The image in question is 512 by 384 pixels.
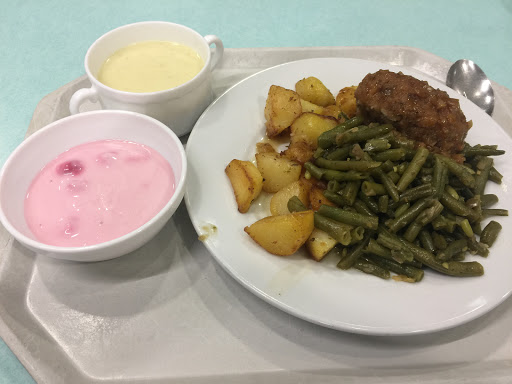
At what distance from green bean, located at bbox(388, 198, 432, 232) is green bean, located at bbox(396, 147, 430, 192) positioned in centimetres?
11

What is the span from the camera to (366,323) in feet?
5.08

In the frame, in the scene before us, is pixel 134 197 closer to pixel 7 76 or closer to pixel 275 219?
pixel 275 219

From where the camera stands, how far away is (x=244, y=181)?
1.96 m

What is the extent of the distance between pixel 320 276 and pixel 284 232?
253mm

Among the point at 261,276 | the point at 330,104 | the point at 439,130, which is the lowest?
the point at 261,276

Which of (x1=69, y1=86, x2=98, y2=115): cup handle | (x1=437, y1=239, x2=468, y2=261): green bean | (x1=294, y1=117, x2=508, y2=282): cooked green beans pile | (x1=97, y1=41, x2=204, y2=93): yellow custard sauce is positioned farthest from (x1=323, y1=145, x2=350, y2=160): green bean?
(x1=69, y1=86, x2=98, y2=115): cup handle

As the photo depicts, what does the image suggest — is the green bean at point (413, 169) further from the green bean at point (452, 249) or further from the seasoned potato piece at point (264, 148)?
the seasoned potato piece at point (264, 148)

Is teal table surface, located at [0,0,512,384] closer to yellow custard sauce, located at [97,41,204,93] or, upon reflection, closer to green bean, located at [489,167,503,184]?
yellow custard sauce, located at [97,41,204,93]

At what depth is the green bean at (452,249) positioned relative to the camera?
70.9 inches

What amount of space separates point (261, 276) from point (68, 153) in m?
1.18

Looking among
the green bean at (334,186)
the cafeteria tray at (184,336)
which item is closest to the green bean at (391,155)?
the green bean at (334,186)

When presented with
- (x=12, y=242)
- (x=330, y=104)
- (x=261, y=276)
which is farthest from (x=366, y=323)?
(x=12, y=242)

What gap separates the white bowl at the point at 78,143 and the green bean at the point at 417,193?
3.58 ft

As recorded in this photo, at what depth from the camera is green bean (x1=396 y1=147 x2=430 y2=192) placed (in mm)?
1946
